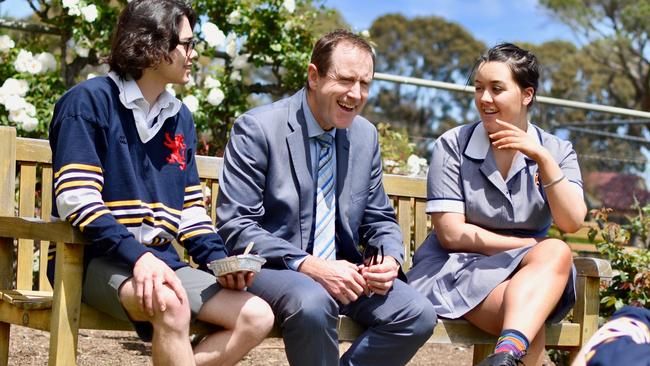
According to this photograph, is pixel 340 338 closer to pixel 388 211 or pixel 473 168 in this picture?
pixel 388 211

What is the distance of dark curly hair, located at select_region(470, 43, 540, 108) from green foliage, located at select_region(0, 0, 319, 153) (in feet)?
8.68

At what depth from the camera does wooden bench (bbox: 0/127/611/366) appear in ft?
10.4

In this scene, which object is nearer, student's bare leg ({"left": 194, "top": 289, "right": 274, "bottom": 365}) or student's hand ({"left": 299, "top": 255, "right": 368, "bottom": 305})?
student's bare leg ({"left": 194, "top": 289, "right": 274, "bottom": 365})

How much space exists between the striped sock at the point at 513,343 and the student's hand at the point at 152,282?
1.16m

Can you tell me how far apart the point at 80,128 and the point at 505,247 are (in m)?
1.75

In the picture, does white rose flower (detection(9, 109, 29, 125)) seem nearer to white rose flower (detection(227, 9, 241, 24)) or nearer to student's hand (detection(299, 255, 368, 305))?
white rose flower (detection(227, 9, 241, 24))

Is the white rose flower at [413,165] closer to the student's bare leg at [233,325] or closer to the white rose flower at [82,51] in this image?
the white rose flower at [82,51]

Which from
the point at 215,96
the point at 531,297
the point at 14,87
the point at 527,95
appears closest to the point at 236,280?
the point at 531,297

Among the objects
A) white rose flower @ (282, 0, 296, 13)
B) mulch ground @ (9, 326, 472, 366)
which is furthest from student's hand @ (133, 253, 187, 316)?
white rose flower @ (282, 0, 296, 13)

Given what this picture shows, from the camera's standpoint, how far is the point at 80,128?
3227 millimetres

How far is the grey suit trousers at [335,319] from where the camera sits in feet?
10.8

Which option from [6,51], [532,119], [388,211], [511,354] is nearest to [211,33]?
[6,51]

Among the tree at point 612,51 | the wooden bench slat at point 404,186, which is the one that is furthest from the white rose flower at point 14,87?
the tree at point 612,51

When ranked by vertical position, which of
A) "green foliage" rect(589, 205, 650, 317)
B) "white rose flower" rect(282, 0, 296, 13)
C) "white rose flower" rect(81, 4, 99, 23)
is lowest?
"green foliage" rect(589, 205, 650, 317)
